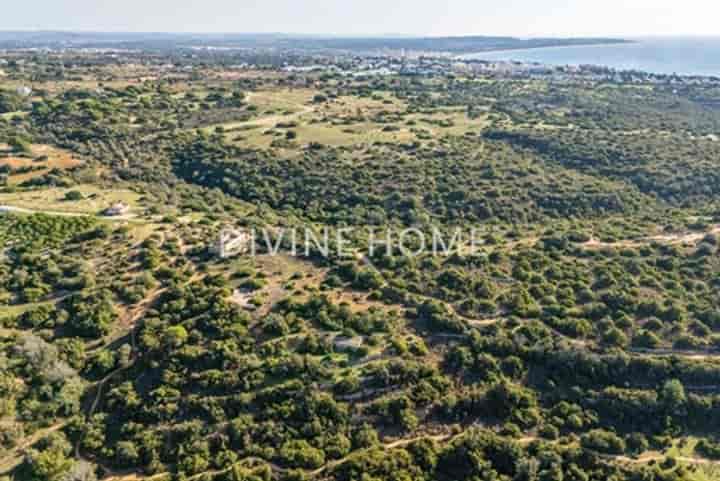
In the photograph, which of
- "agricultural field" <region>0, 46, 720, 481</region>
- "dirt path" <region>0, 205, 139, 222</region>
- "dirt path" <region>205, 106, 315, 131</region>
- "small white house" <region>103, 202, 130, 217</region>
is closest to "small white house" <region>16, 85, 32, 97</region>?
"agricultural field" <region>0, 46, 720, 481</region>

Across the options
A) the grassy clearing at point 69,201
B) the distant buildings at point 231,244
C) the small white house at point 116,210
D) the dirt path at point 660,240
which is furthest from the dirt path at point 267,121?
the dirt path at point 660,240

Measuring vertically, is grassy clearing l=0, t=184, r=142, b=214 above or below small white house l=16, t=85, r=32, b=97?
below

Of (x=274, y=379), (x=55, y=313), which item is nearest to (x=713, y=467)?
(x=274, y=379)

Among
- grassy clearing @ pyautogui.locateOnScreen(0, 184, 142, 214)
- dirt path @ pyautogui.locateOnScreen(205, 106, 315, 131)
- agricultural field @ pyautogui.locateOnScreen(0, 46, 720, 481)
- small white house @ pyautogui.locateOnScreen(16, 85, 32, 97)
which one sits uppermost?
small white house @ pyautogui.locateOnScreen(16, 85, 32, 97)

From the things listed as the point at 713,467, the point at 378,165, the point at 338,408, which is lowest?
the point at 713,467

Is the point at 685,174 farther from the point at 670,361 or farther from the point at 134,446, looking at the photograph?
the point at 134,446

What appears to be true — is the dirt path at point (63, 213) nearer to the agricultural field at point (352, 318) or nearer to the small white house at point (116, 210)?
the agricultural field at point (352, 318)

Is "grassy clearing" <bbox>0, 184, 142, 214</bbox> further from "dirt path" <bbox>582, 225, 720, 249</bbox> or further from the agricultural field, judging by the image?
"dirt path" <bbox>582, 225, 720, 249</bbox>

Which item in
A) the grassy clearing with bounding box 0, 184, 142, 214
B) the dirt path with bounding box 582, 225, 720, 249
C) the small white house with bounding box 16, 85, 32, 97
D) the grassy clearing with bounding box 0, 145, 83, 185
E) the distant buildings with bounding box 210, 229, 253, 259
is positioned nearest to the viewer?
the distant buildings with bounding box 210, 229, 253, 259

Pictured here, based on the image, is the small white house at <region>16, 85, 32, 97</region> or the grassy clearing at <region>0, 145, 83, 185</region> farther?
the small white house at <region>16, 85, 32, 97</region>
